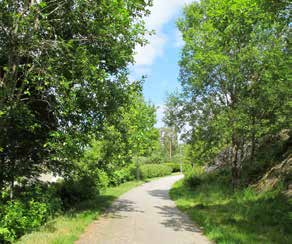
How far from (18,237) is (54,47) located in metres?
5.41

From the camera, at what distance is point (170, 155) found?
79188 millimetres

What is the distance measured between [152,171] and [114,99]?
105ft

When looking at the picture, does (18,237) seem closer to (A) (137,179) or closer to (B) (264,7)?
(B) (264,7)

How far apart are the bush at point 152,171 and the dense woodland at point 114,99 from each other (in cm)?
2066

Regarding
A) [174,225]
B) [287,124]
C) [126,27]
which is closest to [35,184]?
[174,225]

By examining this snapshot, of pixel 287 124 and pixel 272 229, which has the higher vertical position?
pixel 287 124

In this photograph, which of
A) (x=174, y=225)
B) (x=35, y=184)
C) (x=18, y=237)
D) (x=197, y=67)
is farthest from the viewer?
(x=197, y=67)

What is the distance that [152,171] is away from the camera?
41688 millimetres

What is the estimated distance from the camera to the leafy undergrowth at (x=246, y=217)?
25.4 feet

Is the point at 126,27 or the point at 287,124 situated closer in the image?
the point at 126,27

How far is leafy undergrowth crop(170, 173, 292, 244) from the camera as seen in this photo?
7750mm

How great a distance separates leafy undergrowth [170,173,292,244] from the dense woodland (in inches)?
3.1

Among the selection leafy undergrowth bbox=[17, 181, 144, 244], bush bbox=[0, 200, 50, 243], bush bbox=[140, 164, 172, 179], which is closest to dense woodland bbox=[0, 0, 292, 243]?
bush bbox=[0, 200, 50, 243]

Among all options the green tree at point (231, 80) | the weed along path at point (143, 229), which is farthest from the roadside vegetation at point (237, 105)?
the weed along path at point (143, 229)
